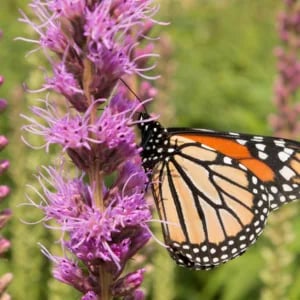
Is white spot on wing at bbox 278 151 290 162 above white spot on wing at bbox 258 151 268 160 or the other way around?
the other way around

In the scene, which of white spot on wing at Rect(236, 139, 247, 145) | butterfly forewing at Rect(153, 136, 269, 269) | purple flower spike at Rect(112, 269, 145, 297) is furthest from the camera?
white spot on wing at Rect(236, 139, 247, 145)

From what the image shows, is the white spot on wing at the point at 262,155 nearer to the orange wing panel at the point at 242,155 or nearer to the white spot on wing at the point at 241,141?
the orange wing panel at the point at 242,155

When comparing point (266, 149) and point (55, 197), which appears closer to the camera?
point (55, 197)

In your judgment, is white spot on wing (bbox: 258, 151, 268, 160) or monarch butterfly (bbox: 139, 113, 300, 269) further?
white spot on wing (bbox: 258, 151, 268, 160)

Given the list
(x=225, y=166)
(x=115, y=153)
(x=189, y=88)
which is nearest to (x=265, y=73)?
(x=189, y=88)

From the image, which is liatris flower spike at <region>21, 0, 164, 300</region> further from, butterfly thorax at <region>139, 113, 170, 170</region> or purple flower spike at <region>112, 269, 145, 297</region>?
butterfly thorax at <region>139, 113, 170, 170</region>

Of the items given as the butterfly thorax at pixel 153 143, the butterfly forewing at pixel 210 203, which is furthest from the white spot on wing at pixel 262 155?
the butterfly thorax at pixel 153 143

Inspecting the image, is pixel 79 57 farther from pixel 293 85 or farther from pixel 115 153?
pixel 293 85

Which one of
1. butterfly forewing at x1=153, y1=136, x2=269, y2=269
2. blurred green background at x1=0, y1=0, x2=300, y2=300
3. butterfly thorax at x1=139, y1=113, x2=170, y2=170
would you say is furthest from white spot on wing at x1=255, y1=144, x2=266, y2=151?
blurred green background at x1=0, y1=0, x2=300, y2=300
